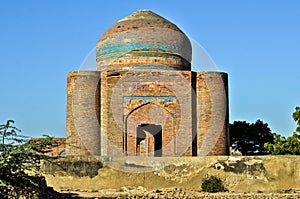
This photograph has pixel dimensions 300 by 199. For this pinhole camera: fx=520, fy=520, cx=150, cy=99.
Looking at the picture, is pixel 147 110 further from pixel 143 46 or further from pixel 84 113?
pixel 143 46

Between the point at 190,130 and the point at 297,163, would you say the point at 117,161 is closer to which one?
the point at 297,163

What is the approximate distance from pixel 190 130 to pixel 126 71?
8.92 ft

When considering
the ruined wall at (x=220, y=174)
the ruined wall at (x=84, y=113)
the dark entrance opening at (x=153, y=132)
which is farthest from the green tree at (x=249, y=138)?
the ruined wall at (x=220, y=174)

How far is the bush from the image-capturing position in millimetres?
10097

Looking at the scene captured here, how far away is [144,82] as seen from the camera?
1630cm

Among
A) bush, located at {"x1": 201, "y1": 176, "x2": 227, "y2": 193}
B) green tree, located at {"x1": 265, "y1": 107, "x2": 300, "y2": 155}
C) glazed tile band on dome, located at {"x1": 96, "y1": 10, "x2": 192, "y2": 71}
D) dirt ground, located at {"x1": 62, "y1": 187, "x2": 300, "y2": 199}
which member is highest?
glazed tile band on dome, located at {"x1": 96, "y1": 10, "x2": 192, "y2": 71}

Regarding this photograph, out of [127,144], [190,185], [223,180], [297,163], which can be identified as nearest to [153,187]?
[190,185]

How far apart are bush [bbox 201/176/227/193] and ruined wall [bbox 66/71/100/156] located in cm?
621

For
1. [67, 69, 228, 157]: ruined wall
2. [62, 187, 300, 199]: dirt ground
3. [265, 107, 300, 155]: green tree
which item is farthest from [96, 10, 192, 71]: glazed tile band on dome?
[62, 187, 300, 199]: dirt ground

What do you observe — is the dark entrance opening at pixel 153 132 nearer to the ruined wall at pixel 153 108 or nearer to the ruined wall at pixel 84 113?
the ruined wall at pixel 153 108

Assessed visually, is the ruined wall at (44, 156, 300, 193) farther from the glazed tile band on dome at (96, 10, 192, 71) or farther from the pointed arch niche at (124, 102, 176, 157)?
the glazed tile band on dome at (96, 10, 192, 71)

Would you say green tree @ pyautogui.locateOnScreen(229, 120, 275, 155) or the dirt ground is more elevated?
green tree @ pyautogui.locateOnScreen(229, 120, 275, 155)

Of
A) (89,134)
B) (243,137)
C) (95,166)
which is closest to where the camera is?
(95,166)

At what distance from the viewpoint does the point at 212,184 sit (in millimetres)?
10156
